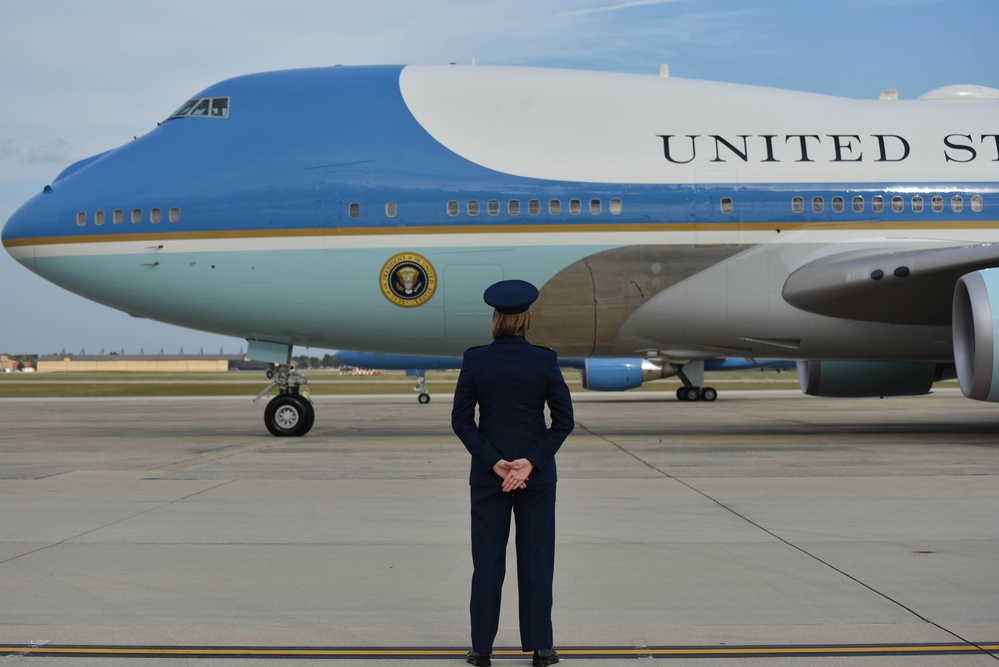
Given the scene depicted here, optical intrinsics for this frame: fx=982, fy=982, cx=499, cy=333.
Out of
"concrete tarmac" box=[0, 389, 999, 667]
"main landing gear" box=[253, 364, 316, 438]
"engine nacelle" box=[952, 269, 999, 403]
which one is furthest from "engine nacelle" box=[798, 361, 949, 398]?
"main landing gear" box=[253, 364, 316, 438]

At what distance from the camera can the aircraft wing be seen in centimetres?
1320

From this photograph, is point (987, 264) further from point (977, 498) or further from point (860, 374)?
point (977, 498)

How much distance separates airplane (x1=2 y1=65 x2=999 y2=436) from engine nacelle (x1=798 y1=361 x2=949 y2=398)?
5.82ft

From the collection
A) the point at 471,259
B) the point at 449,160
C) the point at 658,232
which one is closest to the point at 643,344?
the point at 658,232

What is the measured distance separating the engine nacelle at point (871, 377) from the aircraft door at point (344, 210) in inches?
329

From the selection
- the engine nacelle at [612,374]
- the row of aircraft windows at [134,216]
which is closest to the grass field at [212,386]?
Answer: the engine nacelle at [612,374]

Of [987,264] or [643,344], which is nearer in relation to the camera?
[987,264]

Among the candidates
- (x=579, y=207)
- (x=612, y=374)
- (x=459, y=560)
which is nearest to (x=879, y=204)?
(x=579, y=207)

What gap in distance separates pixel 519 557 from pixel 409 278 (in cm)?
1033

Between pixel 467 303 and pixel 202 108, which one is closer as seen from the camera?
pixel 467 303

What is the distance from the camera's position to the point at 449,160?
47.3 ft

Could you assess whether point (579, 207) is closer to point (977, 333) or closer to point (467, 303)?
point (467, 303)

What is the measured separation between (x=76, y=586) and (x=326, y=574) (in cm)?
136

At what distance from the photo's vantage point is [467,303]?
47.6ft
